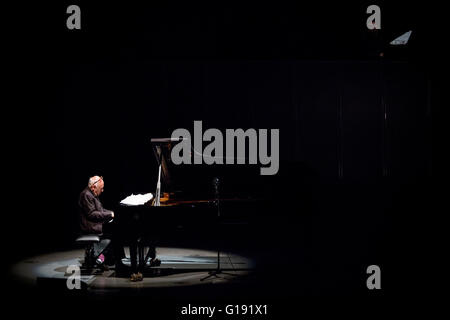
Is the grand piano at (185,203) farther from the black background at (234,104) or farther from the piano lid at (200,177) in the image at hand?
the black background at (234,104)

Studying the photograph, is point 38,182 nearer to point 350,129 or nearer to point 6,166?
point 6,166

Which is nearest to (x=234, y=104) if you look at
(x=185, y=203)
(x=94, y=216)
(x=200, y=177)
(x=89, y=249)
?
(x=200, y=177)

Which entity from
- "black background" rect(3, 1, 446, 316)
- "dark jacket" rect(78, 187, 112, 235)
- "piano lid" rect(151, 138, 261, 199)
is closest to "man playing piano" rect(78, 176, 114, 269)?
"dark jacket" rect(78, 187, 112, 235)

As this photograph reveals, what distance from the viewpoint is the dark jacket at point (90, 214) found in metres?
5.80

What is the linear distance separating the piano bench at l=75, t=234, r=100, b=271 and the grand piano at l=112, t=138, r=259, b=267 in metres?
0.37

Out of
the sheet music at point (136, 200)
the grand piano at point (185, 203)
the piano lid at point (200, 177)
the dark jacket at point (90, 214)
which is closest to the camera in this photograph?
the grand piano at point (185, 203)

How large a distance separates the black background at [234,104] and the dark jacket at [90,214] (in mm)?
2039

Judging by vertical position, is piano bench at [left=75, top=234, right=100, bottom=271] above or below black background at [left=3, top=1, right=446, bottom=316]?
below

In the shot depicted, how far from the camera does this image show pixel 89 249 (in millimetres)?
5961

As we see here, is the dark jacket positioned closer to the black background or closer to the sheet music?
the sheet music

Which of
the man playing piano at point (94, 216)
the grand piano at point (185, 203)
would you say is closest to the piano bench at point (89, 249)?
the man playing piano at point (94, 216)

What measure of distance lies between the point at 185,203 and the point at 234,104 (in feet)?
12.2

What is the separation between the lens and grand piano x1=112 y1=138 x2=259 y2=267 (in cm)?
518

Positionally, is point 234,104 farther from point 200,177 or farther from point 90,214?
point 90,214
